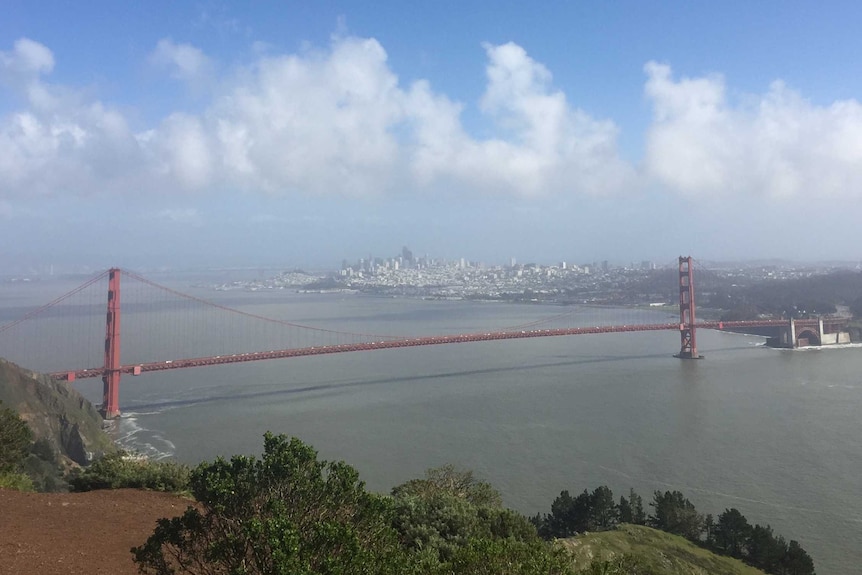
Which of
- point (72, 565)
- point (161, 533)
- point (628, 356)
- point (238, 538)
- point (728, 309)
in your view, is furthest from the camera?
point (728, 309)

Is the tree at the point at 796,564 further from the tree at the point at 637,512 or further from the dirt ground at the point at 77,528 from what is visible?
Answer: the dirt ground at the point at 77,528

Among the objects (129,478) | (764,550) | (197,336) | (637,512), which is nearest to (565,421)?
(637,512)

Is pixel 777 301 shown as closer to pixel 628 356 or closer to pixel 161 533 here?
pixel 628 356

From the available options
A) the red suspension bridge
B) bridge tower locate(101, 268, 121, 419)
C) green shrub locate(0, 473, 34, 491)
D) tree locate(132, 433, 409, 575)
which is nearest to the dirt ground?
green shrub locate(0, 473, 34, 491)

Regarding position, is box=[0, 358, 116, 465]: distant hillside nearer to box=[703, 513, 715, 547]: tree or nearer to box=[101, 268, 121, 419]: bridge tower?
box=[101, 268, 121, 419]: bridge tower

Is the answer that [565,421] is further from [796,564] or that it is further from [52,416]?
[52,416]

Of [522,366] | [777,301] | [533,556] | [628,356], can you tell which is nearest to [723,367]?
[628,356]
